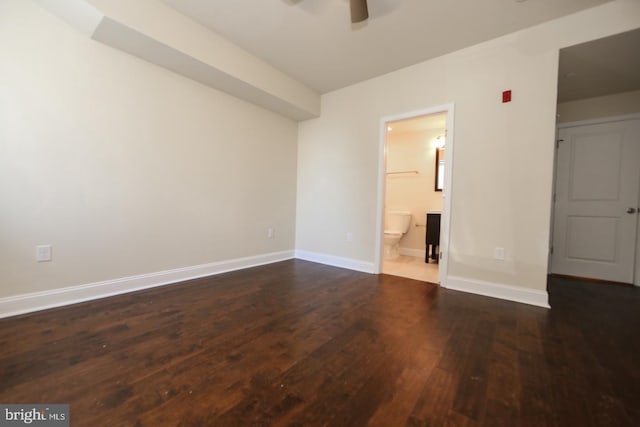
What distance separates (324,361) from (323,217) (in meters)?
2.45

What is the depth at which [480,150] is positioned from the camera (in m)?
2.48

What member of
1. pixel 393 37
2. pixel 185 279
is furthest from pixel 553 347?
pixel 185 279

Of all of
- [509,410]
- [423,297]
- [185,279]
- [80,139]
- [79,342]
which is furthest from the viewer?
[185,279]

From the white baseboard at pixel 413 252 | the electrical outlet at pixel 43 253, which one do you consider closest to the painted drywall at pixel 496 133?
the white baseboard at pixel 413 252

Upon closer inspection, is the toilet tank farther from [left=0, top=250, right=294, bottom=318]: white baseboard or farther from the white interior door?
[left=0, top=250, right=294, bottom=318]: white baseboard

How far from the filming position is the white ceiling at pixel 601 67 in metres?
2.05

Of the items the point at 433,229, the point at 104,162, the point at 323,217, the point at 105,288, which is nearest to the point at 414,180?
the point at 433,229

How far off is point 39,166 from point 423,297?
10.9 ft

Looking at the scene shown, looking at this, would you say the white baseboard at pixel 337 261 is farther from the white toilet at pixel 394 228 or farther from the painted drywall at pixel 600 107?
the painted drywall at pixel 600 107

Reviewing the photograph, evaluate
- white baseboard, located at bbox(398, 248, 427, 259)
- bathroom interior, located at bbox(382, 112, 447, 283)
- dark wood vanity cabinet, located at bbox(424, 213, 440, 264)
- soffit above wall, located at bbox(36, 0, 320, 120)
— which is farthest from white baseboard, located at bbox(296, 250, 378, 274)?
soffit above wall, located at bbox(36, 0, 320, 120)

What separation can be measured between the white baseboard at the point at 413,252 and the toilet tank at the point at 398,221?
397 mm

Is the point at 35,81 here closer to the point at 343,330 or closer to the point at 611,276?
the point at 343,330

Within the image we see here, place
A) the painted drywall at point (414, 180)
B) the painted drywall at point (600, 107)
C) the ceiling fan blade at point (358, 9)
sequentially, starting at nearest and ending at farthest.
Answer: the ceiling fan blade at point (358, 9) → the painted drywall at point (600, 107) → the painted drywall at point (414, 180)

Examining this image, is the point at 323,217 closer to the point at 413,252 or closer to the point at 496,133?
the point at 413,252
